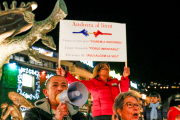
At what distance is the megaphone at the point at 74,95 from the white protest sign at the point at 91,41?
7.47 ft

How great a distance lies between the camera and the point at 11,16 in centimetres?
609

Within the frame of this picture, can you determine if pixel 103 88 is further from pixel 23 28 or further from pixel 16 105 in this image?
pixel 16 105

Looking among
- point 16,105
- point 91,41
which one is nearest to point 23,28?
point 91,41

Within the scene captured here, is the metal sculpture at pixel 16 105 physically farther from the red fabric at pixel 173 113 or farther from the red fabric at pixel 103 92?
the red fabric at pixel 173 113

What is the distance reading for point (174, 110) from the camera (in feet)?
19.2

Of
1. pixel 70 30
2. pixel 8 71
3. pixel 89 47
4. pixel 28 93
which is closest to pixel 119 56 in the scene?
pixel 89 47

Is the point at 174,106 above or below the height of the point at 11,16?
below

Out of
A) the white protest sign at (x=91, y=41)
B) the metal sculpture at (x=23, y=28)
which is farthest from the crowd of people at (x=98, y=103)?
the metal sculpture at (x=23, y=28)

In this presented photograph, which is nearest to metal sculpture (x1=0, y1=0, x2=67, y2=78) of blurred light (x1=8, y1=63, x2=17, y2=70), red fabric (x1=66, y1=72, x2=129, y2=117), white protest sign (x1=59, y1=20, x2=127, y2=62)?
white protest sign (x1=59, y1=20, x2=127, y2=62)

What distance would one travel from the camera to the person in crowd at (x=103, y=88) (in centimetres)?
507

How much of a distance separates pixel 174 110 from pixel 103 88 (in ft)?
6.01

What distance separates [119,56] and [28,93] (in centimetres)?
2236

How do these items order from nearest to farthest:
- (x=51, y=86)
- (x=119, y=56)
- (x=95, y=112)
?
(x=51, y=86), (x=95, y=112), (x=119, y=56)

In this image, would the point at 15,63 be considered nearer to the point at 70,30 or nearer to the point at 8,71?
the point at 8,71
